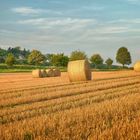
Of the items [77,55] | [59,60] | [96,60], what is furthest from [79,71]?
[96,60]

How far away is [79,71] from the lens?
2681 centimetres

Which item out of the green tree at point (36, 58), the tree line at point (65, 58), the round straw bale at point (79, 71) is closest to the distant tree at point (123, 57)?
the tree line at point (65, 58)

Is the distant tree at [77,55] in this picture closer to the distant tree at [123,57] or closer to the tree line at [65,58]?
the tree line at [65,58]

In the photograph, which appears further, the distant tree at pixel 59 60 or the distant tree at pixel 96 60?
the distant tree at pixel 96 60

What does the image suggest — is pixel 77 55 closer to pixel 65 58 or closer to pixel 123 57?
pixel 65 58

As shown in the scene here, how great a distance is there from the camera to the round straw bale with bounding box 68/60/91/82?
26.8m

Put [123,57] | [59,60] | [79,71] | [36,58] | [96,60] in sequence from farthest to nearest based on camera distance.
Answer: [96,60]
[123,57]
[36,58]
[59,60]
[79,71]

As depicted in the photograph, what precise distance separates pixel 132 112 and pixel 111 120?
1262mm

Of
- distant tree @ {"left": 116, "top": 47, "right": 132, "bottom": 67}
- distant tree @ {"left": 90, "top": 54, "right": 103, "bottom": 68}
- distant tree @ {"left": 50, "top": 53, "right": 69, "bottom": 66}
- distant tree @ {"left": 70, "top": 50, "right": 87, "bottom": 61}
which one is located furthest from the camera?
distant tree @ {"left": 90, "top": 54, "right": 103, "bottom": 68}

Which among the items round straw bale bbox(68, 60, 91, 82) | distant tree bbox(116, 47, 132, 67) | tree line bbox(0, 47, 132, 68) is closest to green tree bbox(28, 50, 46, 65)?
tree line bbox(0, 47, 132, 68)

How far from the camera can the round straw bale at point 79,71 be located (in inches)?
1054

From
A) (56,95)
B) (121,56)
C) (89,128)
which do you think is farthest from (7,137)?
(121,56)

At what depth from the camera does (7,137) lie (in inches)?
276

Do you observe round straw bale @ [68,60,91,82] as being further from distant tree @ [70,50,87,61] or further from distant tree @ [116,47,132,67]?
distant tree @ [116,47,132,67]
